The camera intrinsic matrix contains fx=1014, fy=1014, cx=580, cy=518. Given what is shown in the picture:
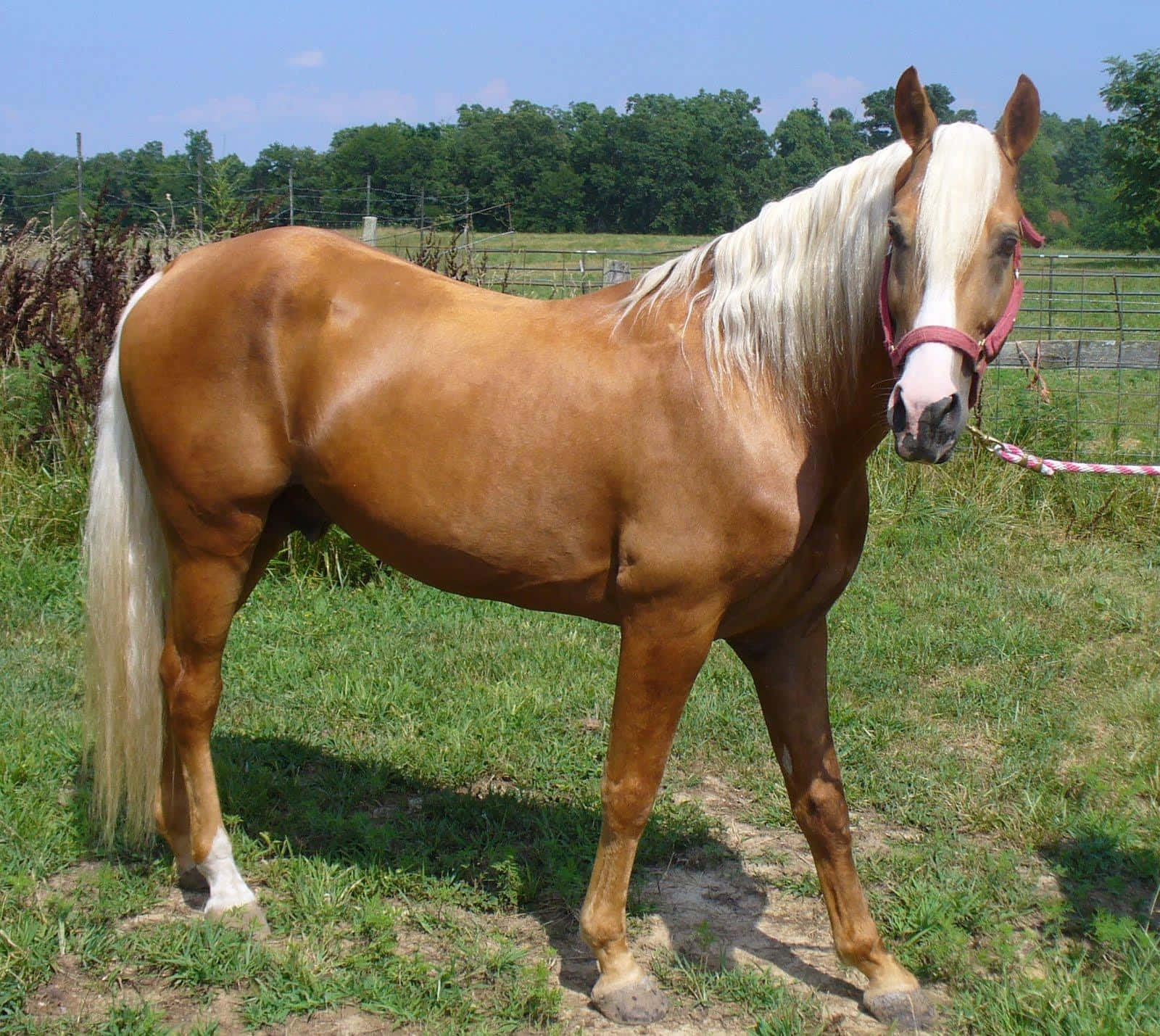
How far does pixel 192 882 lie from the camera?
3.16 metres

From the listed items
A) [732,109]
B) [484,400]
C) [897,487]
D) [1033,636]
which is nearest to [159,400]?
[484,400]

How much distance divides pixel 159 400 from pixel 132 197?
22282 millimetres

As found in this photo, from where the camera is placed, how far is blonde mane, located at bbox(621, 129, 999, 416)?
7.32 feet

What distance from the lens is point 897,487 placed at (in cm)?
662

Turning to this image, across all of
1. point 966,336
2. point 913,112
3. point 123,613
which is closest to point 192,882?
point 123,613

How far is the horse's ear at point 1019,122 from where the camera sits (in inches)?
84.0

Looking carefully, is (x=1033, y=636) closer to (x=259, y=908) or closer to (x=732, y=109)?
(x=259, y=908)

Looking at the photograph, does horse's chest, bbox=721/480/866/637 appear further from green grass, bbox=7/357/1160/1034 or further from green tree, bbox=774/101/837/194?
green tree, bbox=774/101/837/194

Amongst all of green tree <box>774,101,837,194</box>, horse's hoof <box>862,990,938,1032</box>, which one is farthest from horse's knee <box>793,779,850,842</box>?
green tree <box>774,101,837,194</box>

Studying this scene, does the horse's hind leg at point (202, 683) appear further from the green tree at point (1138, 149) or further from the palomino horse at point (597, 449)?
the green tree at point (1138, 149)

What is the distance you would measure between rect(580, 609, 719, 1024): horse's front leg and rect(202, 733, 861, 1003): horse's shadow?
0.18 m

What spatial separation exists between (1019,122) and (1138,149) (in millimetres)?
33682

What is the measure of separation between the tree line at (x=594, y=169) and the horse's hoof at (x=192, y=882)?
16609mm

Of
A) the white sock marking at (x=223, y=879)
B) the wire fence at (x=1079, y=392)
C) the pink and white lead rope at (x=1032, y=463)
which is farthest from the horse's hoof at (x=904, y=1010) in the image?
the wire fence at (x=1079, y=392)
